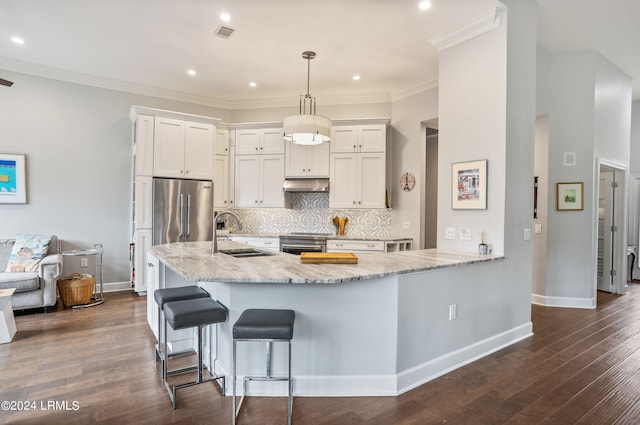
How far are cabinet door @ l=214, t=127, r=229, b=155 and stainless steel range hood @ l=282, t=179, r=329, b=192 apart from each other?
49.5 inches

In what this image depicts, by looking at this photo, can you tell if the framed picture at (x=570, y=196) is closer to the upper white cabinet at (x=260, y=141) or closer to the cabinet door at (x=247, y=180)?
the upper white cabinet at (x=260, y=141)

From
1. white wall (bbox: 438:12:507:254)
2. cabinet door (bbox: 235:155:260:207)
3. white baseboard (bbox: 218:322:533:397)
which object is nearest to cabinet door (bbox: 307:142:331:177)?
cabinet door (bbox: 235:155:260:207)

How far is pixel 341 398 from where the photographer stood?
7.79 ft

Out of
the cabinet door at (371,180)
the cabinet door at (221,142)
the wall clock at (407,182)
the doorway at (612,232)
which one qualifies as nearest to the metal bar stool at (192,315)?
the cabinet door at (371,180)

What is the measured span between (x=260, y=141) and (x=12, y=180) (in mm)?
3483

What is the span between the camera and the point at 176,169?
210 inches

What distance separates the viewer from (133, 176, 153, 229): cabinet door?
16.6 feet

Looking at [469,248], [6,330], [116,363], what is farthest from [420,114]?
[6,330]

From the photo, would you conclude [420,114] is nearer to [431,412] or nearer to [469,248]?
[469,248]

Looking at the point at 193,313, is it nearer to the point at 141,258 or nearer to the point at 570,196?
the point at 141,258

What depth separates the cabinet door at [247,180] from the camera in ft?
19.7

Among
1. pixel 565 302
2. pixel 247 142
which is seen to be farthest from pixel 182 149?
pixel 565 302

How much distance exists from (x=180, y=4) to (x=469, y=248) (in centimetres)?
371

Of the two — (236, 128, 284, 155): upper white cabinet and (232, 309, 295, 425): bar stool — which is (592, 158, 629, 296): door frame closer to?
(236, 128, 284, 155): upper white cabinet
